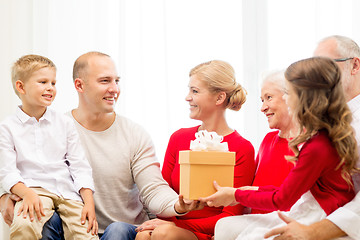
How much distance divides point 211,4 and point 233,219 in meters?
1.94

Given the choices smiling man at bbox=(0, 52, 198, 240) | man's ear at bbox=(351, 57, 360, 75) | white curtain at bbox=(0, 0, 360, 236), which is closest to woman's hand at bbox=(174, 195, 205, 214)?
smiling man at bbox=(0, 52, 198, 240)

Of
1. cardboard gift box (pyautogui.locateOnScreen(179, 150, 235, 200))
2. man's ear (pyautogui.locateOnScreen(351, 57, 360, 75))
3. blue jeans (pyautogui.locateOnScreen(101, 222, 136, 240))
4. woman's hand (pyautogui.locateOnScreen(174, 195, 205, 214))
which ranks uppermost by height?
man's ear (pyautogui.locateOnScreen(351, 57, 360, 75))

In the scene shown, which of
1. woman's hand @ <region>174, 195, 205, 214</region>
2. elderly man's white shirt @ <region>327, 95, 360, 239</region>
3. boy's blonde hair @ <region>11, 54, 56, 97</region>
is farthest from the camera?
boy's blonde hair @ <region>11, 54, 56, 97</region>

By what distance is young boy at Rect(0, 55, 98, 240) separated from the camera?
2117 millimetres

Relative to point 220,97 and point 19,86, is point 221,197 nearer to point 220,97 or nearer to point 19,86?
point 220,97

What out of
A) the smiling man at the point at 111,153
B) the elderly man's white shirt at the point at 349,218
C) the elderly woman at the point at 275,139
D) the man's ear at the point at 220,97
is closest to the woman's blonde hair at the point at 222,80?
the man's ear at the point at 220,97

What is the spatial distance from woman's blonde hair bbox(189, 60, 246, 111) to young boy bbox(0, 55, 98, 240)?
28.7 inches

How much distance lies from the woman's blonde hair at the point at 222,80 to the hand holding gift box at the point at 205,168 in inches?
20.5

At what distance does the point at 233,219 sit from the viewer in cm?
195

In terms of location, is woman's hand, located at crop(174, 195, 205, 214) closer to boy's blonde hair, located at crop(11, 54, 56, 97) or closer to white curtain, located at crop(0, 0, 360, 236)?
boy's blonde hair, located at crop(11, 54, 56, 97)

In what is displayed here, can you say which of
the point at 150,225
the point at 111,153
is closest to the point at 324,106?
the point at 150,225

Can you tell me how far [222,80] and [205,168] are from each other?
658 millimetres

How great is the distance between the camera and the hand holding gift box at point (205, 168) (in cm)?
195

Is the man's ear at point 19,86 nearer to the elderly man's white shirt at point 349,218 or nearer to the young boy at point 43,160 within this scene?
the young boy at point 43,160
